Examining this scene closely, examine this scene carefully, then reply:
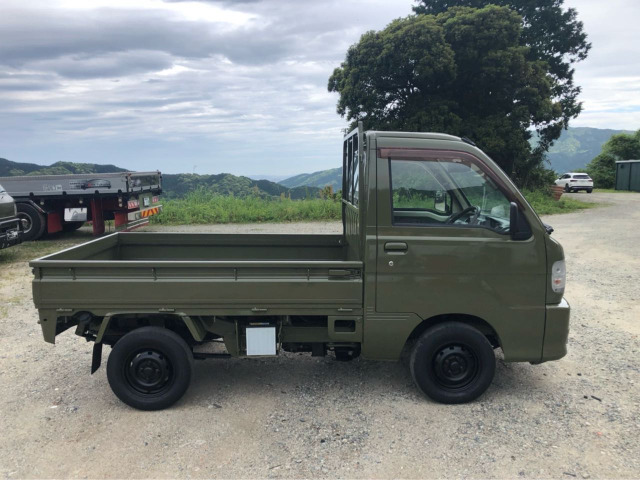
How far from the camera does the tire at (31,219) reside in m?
12.3

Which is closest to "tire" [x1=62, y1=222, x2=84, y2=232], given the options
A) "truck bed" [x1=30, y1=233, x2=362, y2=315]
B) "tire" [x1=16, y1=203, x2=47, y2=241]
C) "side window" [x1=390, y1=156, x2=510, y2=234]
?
"tire" [x1=16, y1=203, x2=47, y2=241]

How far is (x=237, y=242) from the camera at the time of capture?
5555mm

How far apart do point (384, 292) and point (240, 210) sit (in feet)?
45.8

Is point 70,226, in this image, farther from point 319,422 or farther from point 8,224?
point 319,422

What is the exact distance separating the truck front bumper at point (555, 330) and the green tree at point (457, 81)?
719 inches

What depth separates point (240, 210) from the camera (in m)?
17.5

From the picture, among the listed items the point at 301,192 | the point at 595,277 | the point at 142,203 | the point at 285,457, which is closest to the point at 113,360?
the point at 285,457

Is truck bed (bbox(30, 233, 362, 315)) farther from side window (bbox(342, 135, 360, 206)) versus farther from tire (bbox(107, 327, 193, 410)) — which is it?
side window (bbox(342, 135, 360, 206))

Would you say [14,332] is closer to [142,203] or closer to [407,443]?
[407,443]

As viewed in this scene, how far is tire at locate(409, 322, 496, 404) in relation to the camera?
4035 millimetres

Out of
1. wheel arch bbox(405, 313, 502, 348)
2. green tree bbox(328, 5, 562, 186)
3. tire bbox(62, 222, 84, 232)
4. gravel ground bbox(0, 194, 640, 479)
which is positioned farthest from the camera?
green tree bbox(328, 5, 562, 186)

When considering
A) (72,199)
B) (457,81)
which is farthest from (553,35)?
(72,199)

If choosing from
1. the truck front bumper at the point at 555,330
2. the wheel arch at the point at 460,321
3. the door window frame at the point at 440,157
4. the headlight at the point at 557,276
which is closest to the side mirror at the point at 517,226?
the door window frame at the point at 440,157

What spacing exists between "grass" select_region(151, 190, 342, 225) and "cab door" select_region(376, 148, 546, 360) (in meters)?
13.2
